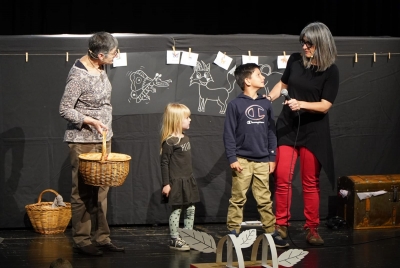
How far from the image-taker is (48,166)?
19.4 feet

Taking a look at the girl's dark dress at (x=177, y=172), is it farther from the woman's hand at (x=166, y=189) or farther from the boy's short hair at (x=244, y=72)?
the boy's short hair at (x=244, y=72)

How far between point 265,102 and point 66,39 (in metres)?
1.67

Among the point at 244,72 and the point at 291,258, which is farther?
the point at 244,72

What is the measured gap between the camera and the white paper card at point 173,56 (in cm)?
597

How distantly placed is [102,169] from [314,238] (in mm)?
1754

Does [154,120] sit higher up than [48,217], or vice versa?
[154,120]

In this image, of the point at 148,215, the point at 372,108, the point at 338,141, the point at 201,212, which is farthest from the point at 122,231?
the point at 372,108

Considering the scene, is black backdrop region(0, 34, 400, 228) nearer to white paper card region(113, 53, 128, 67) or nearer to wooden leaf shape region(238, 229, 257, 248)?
white paper card region(113, 53, 128, 67)

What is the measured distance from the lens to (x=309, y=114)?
5.38 meters

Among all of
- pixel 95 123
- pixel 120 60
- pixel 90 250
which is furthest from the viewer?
pixel 120 60

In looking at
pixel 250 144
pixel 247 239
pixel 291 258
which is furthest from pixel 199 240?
pixel 250 144

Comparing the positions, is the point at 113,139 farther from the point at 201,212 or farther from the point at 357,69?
the point at 357,69

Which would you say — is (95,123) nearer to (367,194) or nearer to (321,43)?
(321,43)

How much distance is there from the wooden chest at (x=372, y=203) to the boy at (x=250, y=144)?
0.93m
